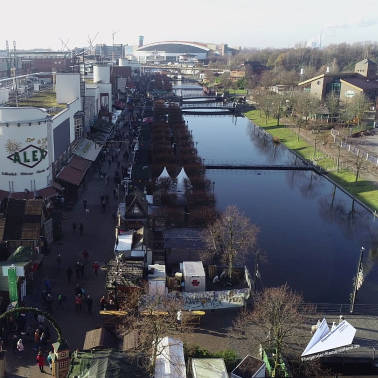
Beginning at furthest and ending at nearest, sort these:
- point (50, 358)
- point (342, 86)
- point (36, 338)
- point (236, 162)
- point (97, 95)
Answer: point (342, 86), point (97, 95), point (236, 162), point (36, 338), point (50, 358)

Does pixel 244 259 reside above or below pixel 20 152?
below

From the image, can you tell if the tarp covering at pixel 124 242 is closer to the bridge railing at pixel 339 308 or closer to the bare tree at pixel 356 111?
the bridge railing at pixel 339 308

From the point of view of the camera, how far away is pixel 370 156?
39938mm

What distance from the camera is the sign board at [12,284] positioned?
1543cm

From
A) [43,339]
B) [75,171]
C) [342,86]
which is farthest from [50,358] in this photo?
[342,86]

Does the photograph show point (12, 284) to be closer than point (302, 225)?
Yes

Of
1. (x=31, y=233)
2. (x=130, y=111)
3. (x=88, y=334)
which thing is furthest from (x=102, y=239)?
(x=130, y=111)

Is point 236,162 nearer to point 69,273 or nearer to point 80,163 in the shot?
point 80,163

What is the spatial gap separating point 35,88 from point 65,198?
22240mm

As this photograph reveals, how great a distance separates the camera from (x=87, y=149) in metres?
35.9

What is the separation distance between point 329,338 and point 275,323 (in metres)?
1.88

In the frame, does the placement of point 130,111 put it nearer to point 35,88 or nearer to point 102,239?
point 35,88

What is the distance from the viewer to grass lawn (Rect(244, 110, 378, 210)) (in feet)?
103

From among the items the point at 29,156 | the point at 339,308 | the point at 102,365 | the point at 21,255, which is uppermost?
the point at 29,156
